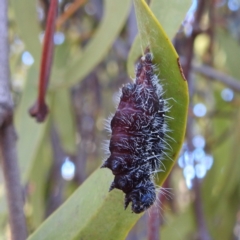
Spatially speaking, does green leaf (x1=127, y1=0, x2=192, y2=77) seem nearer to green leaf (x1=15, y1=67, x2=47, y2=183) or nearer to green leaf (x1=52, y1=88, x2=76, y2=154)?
green leaf (x1=15, y1=67, x2=47, y2=183)

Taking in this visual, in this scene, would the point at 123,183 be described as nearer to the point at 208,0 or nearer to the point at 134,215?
the point at 134,215

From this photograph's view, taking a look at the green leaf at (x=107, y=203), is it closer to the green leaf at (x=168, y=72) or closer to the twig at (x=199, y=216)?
the green leaf at (x=168, y=72)

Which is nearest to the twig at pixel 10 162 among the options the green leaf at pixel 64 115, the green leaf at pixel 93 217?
the green leaf at pixel 93 217

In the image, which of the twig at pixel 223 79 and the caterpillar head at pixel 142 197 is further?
the twig at pixel 223 79

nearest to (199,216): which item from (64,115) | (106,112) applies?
(64,115)

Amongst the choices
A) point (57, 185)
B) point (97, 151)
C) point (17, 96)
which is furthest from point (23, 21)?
point (97, 151)

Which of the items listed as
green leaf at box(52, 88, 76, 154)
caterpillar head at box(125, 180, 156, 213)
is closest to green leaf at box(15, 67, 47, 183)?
green leaf at box(52, 88, 76, 154)
